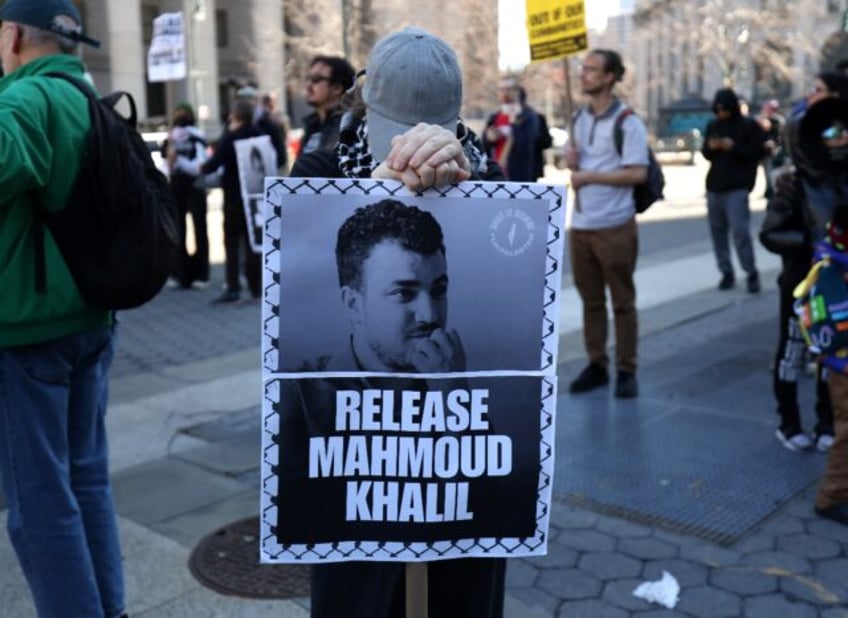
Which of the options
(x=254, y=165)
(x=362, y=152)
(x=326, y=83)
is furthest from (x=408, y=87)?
(x=254, y=165)

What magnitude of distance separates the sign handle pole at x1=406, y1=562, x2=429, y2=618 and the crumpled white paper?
162 cm

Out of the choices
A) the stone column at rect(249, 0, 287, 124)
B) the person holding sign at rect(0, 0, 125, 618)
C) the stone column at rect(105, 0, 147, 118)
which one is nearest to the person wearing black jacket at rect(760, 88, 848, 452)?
the person holding sign at rect(0, 0, 125, 618)

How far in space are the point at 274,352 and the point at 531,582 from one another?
204 cm

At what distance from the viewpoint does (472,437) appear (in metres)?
2.06

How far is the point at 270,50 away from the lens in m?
45.8

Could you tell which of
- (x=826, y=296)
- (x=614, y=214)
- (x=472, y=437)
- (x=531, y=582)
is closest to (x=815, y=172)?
(x=826, y=296)

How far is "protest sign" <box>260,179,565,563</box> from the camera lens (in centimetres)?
197

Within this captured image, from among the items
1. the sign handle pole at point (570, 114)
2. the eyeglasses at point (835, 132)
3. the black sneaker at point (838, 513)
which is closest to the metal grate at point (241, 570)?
the black sneaker at point (838, 513)

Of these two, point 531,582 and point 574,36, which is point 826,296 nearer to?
point 531,582

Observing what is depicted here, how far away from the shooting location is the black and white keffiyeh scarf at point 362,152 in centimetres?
215

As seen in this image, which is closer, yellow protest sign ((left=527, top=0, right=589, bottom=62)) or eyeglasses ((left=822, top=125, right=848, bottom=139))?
eyeglasses ((left=822, top=125, right=848, bottom=139))

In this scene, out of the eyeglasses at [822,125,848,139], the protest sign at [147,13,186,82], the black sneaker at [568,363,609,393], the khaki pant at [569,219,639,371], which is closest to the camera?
the eyeglasses at [822,125,848,139]

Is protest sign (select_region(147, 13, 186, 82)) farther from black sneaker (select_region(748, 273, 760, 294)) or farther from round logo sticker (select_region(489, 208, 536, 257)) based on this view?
round logo sticker (select_region(489, 208, 536, 257))

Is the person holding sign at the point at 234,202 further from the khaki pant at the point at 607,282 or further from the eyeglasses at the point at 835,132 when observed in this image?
the eyeglasses at the point at 835,132
